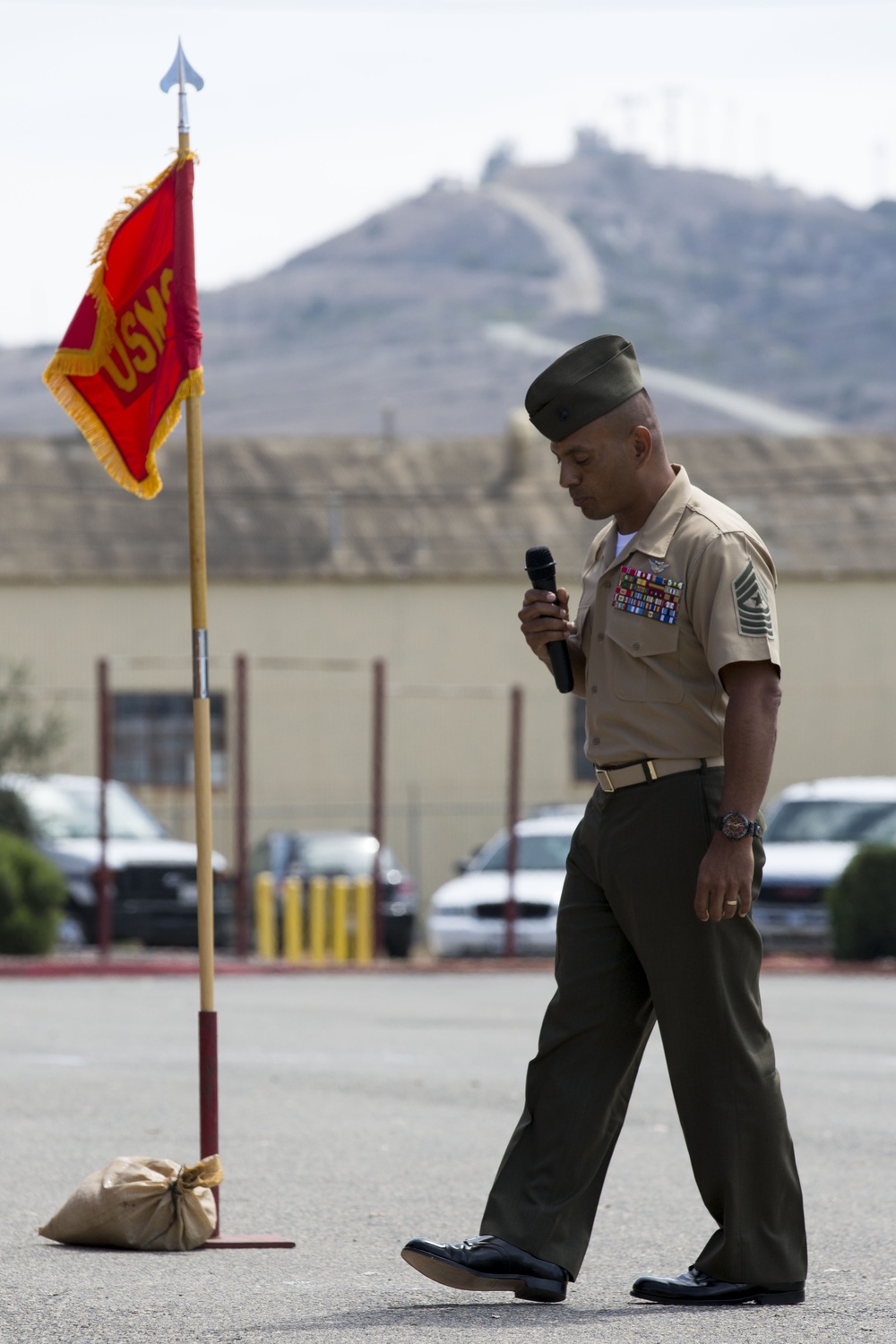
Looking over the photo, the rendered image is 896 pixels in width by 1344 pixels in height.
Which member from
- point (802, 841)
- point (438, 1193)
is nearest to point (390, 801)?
point (802, 841)

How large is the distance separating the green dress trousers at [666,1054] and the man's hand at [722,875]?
0.27 feet

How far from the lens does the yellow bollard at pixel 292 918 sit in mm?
20297

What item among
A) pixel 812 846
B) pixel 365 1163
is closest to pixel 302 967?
pixel 812 846

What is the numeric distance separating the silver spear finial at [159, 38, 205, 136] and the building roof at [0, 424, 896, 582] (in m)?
25.7

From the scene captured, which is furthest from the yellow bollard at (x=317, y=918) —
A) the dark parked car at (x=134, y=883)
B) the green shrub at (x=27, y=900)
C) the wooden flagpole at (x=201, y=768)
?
the wooden flagpole at (x=201, y=768)

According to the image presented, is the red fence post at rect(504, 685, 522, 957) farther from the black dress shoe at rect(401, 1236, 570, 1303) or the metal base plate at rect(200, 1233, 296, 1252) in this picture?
the black dress shoe at rect(401, 1236, 570, 1303)

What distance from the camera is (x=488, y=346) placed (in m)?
153

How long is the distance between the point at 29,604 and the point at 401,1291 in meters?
26.8

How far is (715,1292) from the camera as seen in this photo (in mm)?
5086

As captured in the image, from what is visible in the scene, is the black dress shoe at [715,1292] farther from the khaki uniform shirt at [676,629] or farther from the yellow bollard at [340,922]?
the yellow bollard at [340,922]

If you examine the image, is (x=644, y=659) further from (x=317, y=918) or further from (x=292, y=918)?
(x=292, y=918)

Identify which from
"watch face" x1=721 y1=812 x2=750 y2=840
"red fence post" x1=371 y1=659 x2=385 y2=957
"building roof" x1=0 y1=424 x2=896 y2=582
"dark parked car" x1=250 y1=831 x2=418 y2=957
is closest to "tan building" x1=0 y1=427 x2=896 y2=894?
"building roof" x1=0 y1=424 x2=896 y2=582

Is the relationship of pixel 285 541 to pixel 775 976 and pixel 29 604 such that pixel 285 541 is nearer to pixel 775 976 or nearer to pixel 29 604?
pixel 29 604

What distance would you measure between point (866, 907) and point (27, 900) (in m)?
6.83
